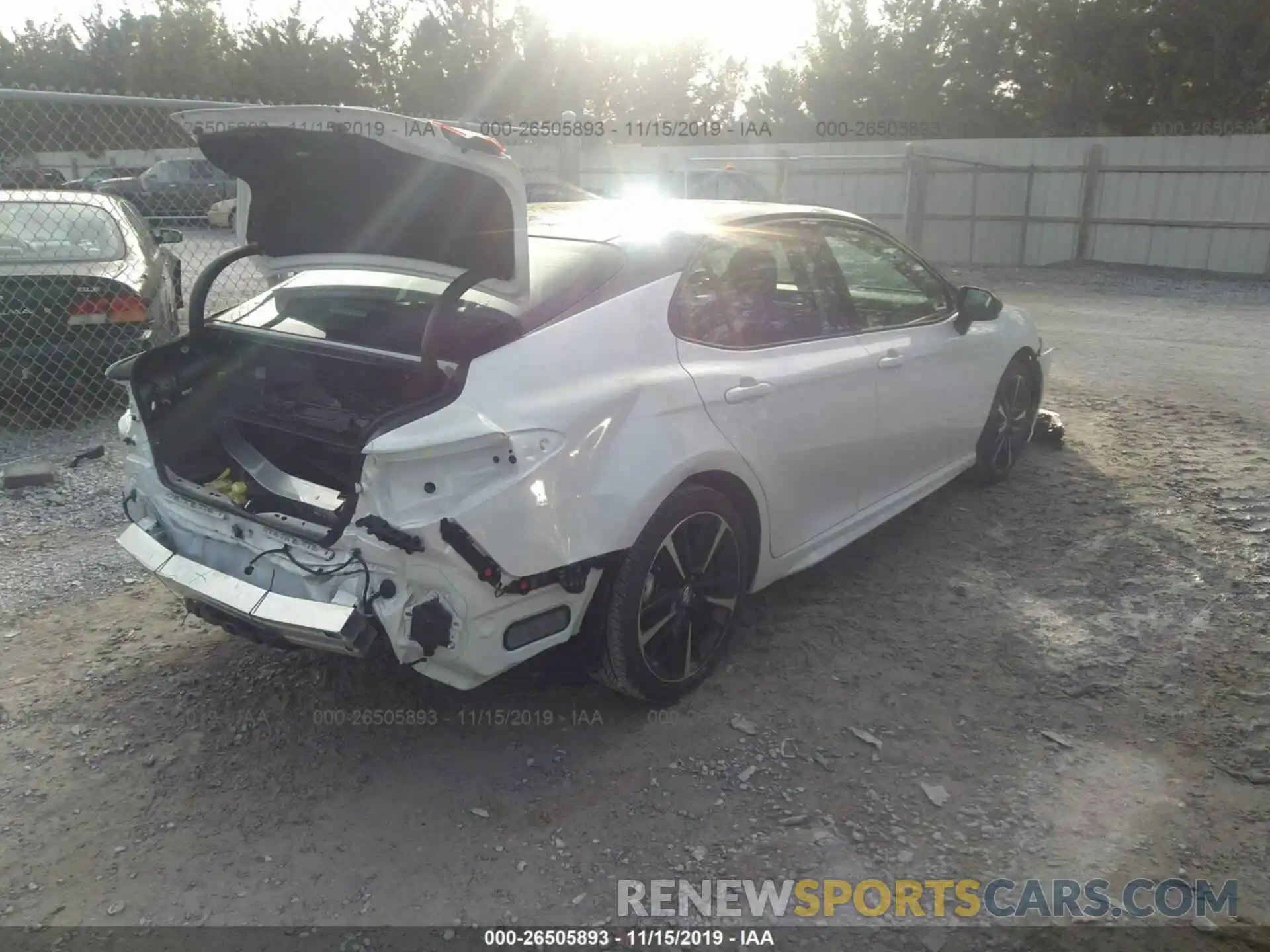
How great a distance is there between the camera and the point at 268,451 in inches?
129

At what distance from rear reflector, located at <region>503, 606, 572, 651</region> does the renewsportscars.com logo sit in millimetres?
709

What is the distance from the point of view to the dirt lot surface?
103 inches

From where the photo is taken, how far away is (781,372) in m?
3.51

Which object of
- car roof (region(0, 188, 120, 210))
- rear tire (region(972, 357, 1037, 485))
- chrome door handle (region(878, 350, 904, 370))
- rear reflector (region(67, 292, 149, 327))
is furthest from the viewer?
car roof (region(0, 188, 120, 210))

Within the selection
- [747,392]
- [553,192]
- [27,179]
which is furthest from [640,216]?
[553,192]

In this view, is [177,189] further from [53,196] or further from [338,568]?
[338,568]

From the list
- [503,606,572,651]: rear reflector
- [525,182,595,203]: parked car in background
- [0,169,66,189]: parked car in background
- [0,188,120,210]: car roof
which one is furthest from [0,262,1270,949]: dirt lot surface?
[525,182,595,203]: parked car in background

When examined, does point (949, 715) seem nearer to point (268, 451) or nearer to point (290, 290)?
point (268, 451)

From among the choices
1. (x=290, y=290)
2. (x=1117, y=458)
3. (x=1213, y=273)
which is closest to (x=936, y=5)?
(x=1213, y=273)

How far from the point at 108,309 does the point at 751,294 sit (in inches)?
182

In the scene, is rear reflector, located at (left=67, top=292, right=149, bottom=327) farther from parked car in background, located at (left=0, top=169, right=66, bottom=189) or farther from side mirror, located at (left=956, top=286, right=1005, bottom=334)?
side mirror, located at (left=956, top=286, right=1005, bottom=334)

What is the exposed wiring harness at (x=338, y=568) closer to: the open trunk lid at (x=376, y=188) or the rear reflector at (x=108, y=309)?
the open trunk lid at (x=376, y=188)

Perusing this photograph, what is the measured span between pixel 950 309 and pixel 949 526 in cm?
108

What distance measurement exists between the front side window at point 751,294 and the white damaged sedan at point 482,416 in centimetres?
1
